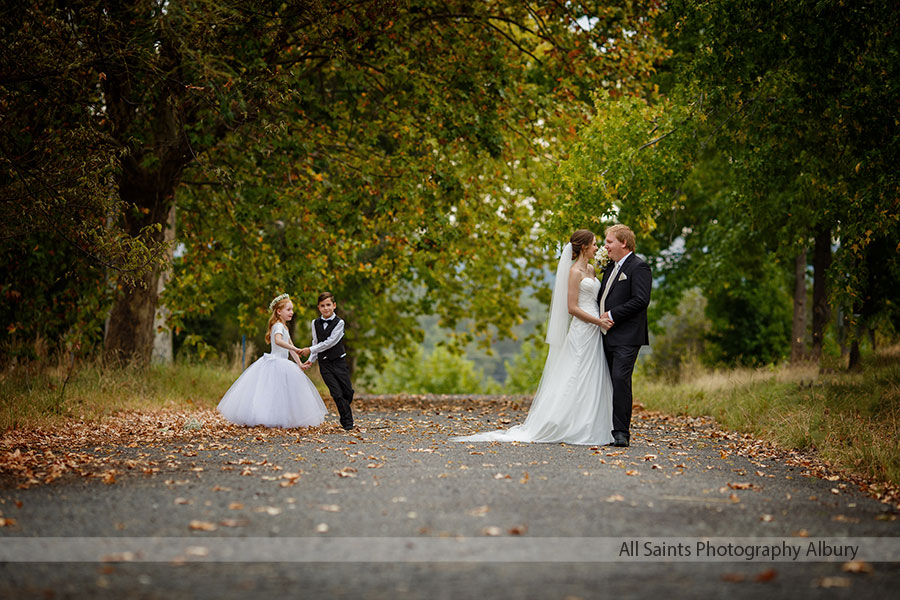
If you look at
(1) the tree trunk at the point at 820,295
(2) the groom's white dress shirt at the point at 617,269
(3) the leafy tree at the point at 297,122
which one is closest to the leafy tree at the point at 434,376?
(1) the tree trunk at the point at 820,295

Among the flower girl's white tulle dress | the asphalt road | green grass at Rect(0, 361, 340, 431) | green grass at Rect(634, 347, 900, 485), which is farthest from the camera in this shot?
the flower girl's white tulle dress

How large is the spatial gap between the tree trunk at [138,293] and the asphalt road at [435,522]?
720 cm

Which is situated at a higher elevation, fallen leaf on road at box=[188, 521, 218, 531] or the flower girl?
the flower girl

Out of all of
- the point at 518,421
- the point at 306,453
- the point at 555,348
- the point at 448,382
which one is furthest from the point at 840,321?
the point at 448,382

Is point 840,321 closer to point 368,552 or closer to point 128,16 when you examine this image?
point 128,16

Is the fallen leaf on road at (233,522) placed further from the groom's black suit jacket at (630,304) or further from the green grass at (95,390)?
the green grass at (95,390)

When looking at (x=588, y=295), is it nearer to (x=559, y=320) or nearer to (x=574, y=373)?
(x=559, y=320)

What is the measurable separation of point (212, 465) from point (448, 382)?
58.8m

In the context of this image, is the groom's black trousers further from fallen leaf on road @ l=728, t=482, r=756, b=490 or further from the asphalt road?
fallen leaf on road @ l=728, t=482, r=756, b=490

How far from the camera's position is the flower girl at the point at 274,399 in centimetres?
1138

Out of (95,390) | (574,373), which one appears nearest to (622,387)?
(574,373)

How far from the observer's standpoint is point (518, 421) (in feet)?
42.5

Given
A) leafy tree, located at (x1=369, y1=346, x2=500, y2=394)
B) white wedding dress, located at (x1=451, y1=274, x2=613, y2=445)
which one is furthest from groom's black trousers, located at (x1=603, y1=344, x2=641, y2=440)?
leafy tree, located at (x1=369, y1=346, x2=500, y2=394)

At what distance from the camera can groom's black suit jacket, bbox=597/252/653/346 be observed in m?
9.27
